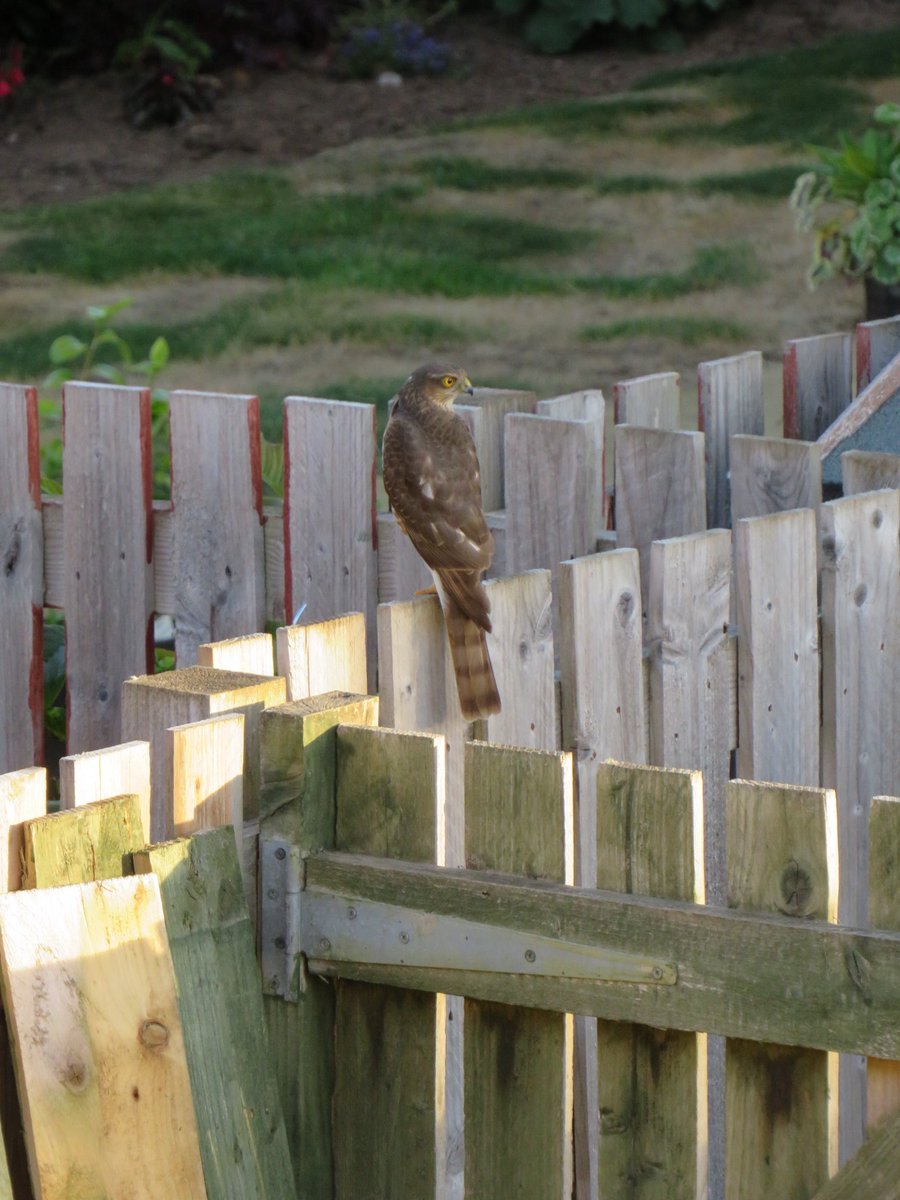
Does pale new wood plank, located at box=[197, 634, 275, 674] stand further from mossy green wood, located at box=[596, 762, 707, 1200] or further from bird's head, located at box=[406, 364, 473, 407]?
bird's head, located at box=[406, 364, 473, 407]

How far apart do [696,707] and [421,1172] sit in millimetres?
1223

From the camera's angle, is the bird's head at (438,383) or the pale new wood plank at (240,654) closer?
the pale new wood plank at (240,654)

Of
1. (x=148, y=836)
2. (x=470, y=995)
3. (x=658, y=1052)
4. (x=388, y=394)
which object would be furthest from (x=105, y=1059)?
(x=388, y=394)

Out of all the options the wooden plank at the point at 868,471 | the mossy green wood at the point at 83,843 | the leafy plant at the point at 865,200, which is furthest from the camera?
the leafy plant at the point at 865,200

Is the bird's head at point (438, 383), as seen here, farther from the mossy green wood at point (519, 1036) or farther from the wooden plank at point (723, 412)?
the mossy green wood at point (519, 1036)

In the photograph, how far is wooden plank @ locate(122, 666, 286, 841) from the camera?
2.87 m

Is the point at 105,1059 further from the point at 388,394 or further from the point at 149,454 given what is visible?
the point at 388,394

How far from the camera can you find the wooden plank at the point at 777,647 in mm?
3695

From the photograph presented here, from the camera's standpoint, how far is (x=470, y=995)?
2.70m

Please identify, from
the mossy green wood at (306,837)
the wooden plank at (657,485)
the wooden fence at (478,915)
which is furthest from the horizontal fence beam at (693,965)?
the wooden plank at (657,485)

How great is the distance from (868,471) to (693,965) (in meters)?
1.95

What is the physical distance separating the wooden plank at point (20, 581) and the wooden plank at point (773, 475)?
6.00 ft

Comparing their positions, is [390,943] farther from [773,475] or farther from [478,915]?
[773,475]

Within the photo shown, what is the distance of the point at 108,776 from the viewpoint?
268 centimetres
